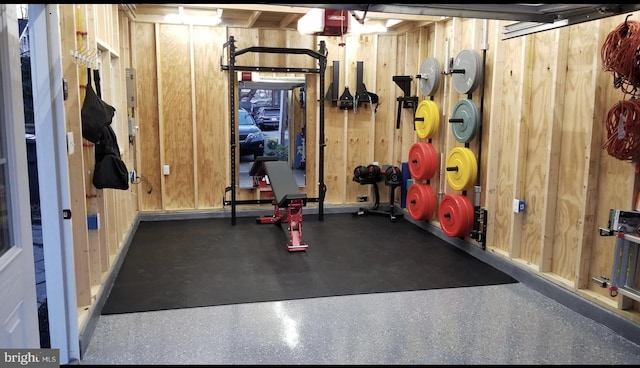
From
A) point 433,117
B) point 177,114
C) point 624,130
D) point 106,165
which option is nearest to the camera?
point 624,130

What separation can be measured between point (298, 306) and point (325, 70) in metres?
3.99

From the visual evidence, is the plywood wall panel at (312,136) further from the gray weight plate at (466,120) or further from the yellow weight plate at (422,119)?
the gray weight plate at (466,120)

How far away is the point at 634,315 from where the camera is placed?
3.26 meters

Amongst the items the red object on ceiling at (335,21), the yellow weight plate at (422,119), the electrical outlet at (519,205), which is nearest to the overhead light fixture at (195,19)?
the red object on ceiling at (335,21)

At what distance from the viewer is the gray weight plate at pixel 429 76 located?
582 cm

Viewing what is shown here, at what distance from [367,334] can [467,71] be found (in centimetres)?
314

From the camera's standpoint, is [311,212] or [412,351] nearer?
[412,351]

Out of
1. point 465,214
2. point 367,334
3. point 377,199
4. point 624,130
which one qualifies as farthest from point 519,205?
point 377,199

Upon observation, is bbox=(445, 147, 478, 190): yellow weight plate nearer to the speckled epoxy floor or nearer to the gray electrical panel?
the speckled epoxy floor

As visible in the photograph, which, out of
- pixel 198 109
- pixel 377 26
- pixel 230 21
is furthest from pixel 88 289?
pixel 377 26

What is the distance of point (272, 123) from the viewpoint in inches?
269

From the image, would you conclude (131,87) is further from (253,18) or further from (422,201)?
(422,201)

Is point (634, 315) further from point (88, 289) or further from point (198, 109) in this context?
point (198, 109)

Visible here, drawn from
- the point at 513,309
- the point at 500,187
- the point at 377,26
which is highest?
the point at 377,26
